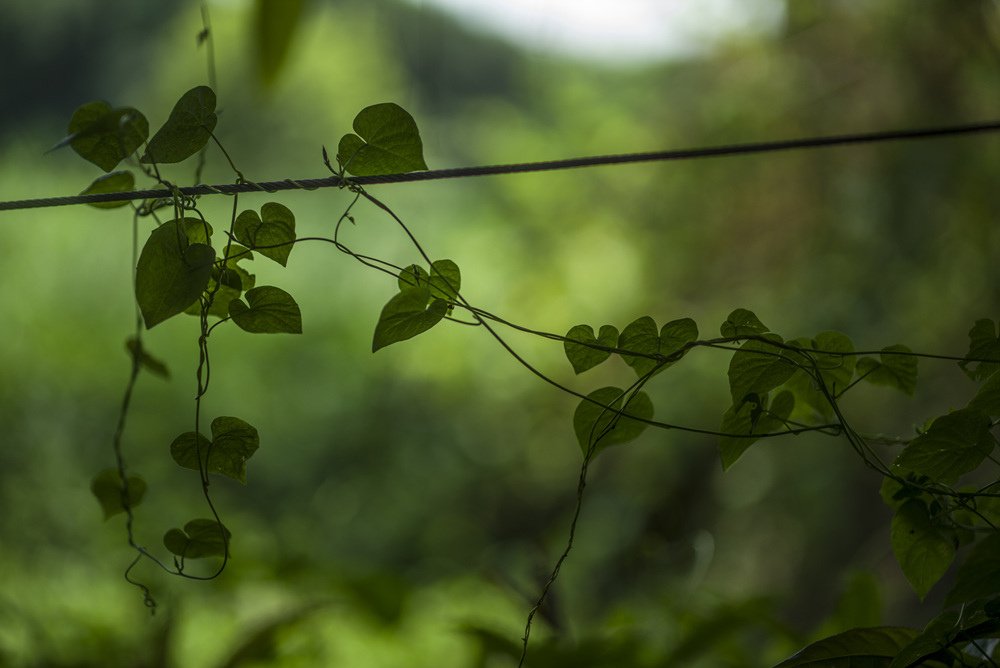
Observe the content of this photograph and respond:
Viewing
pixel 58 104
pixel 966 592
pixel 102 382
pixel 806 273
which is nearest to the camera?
pixel 966 592

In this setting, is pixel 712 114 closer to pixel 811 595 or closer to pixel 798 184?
pixel 798 184

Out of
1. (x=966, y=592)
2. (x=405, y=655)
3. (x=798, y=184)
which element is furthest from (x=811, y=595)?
(x=966, y=592)

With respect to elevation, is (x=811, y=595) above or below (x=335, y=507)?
below

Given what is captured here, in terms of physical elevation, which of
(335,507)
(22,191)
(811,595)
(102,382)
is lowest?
(811,595)

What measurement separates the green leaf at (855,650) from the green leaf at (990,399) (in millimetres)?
110

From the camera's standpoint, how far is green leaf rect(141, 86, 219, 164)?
0.30 m

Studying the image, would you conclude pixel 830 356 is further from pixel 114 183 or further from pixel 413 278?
pixel 114 183

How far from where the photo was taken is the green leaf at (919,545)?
1.14 ft

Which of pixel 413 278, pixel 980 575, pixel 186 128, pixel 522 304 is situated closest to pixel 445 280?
pixel 413 278

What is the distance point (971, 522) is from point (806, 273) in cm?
129

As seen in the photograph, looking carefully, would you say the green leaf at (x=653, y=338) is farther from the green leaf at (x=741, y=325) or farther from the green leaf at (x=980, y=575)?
the green leaf at (x=980, y=575)

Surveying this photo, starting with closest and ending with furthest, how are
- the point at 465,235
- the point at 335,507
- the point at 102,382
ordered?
the point at 102,382 → the point at 335,507 → the point at 465,235

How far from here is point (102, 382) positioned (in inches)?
72.6

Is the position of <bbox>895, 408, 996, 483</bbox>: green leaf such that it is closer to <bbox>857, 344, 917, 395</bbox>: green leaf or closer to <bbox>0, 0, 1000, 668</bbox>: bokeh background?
<bbox>857, 344, 917, 395</bbox>: green leaf
